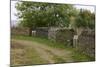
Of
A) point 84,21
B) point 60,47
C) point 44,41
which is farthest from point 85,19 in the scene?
point 44,41

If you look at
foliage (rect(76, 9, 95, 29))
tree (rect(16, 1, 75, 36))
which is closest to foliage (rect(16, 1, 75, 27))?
tree (rect(16, 1, 75, 36))

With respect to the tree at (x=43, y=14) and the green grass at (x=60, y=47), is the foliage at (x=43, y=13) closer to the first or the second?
the tree at (x=43, y=14)

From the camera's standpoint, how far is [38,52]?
255 centimetres

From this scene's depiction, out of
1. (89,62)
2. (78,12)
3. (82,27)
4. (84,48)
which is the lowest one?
(89,62)

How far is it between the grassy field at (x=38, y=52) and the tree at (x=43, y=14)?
16cm

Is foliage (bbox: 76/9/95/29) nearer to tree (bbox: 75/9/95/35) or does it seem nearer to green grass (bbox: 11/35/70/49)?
tree (bbox: 75/9/95/35)

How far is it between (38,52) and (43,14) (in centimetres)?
51

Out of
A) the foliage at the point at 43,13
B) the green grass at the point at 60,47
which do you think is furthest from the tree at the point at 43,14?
the green grass at the point at 60,47

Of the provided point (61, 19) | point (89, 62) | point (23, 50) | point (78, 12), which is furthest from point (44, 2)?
point (89, 62)

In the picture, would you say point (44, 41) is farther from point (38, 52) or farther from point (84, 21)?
point (84, 21)
